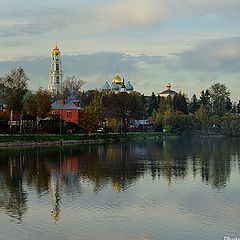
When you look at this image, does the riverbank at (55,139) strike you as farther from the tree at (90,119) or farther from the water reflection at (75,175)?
the water reflection at (75,175)

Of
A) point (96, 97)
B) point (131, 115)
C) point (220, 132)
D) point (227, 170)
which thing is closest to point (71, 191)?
point (227, 170)

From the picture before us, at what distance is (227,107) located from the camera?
14125 centimetres

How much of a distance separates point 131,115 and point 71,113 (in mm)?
14741

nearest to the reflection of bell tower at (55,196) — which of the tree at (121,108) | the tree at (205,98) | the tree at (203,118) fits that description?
the tree at (121,108)

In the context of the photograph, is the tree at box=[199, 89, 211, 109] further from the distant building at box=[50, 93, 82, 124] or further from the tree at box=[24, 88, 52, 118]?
the tree at box=[24, 88, 52, 118]

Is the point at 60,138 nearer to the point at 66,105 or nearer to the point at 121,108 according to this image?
the point at 66,105

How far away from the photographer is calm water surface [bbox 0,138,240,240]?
55.3 feet

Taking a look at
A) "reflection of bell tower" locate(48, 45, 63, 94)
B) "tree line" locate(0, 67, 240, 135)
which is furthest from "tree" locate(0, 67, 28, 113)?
"reflection of bell tower" locate(48, 45, 63, 94)

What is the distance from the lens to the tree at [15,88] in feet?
211

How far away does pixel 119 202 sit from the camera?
21.8 meters

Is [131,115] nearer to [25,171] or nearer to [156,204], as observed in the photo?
[25,171]

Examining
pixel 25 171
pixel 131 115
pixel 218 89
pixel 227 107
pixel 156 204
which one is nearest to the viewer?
pixel 156 204

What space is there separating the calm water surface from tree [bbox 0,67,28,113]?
2888 cm

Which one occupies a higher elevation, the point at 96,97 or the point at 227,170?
the point at 96,97
